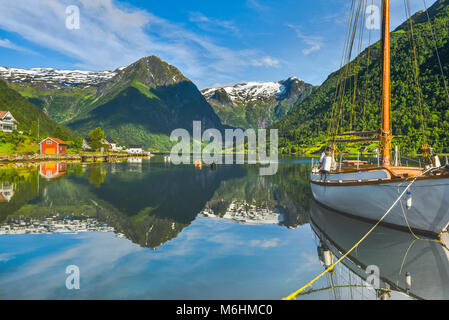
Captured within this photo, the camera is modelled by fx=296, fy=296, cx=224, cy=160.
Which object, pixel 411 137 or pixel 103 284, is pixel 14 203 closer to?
pixel 103 284

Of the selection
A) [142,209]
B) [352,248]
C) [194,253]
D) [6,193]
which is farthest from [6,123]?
[352,248]

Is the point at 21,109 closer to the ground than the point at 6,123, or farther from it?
farther from it

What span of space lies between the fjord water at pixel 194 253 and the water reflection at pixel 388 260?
0.17 feet

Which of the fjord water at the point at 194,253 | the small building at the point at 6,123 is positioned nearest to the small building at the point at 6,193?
the fjord water at the point at 194,253

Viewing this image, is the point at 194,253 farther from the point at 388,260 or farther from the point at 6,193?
the point at 6,193

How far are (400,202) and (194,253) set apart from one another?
1310cm

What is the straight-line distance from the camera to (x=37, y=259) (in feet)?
49.0

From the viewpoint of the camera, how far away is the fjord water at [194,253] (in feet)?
38.4

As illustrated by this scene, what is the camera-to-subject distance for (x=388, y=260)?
14.8 m

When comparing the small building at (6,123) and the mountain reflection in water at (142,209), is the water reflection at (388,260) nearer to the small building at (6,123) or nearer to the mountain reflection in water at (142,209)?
the mountain reflection in water at (142,209)

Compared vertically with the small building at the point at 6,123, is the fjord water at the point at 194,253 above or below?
below

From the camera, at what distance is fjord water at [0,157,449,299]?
11.7m
